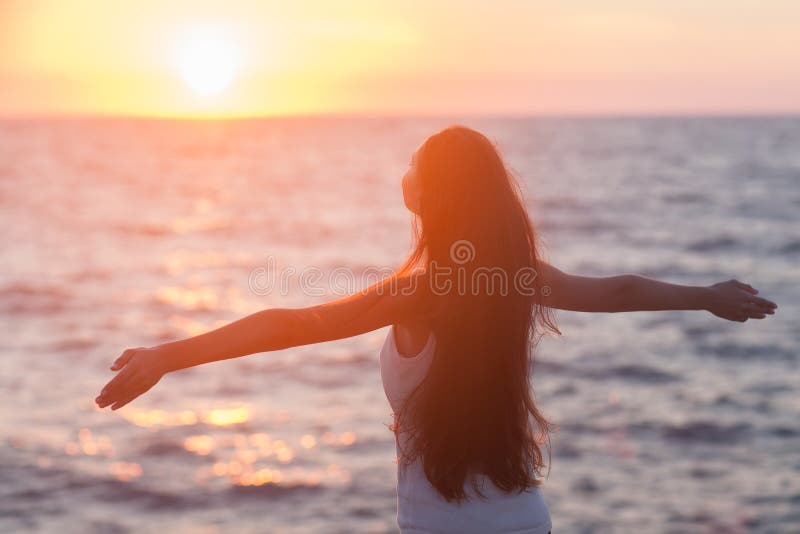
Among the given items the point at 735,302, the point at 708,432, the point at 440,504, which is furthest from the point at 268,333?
the point at 708,432

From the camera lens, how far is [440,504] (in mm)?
2613

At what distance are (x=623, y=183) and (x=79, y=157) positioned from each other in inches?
2118

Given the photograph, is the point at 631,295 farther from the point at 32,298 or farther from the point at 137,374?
the point at 32,298

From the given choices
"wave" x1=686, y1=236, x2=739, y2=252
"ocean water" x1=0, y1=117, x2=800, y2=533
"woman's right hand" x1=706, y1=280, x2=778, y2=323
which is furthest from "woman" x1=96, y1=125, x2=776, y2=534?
"wave" x1=686, y1=236, x2=739, y2=252

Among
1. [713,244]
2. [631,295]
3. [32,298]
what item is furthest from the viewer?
[713,244]

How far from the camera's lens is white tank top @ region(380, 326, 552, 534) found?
2568mm

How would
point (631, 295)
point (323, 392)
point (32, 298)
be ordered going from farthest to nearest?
point (32, 298)
point (323, 392)
point (631, 295)

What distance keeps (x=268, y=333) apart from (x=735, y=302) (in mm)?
1580

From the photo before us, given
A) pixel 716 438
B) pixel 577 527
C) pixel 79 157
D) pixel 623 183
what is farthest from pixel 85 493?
pixel 79 157

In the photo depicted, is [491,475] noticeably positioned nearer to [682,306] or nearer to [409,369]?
[409,369]

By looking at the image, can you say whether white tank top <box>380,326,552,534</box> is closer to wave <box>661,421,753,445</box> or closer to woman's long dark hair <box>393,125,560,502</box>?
woman's long dark hair <box>393,125,560,502</box>

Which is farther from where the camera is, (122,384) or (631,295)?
(631,295)

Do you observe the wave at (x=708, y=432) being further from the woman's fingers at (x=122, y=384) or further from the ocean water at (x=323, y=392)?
the woman's fingers at (x=122, y=384)

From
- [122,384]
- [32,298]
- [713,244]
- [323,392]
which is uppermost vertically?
[713,244]
